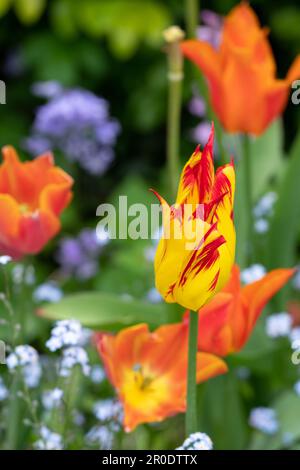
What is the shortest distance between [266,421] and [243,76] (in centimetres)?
42

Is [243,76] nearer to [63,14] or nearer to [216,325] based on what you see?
[216,325]

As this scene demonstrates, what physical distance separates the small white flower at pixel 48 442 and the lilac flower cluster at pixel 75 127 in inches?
33.2

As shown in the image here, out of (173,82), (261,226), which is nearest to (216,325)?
(173,82)

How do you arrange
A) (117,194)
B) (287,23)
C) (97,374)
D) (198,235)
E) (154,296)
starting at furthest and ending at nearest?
(287,23), (117,194), (154,296), (97,374), (198,235)

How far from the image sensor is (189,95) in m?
2.26

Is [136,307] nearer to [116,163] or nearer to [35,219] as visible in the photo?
[35,219]

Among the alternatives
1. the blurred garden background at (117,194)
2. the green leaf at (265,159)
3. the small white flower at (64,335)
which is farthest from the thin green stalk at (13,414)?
the green leaf at (265,159)

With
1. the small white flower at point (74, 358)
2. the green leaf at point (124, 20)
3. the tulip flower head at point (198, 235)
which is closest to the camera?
the tulip flower head at point (198, 235)

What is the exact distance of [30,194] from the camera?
106 centimetres

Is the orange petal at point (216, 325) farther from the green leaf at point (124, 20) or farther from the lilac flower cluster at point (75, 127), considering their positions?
the green leaf at point (124, 20)

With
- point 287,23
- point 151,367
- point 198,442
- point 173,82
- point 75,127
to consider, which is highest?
point 287,23

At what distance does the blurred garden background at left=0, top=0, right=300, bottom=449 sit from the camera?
1.18 meters

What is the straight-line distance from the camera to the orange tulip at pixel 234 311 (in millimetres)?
899

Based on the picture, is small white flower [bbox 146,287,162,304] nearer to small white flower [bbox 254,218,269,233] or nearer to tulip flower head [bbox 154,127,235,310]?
small white flower [bbox 254,218,269,233]
